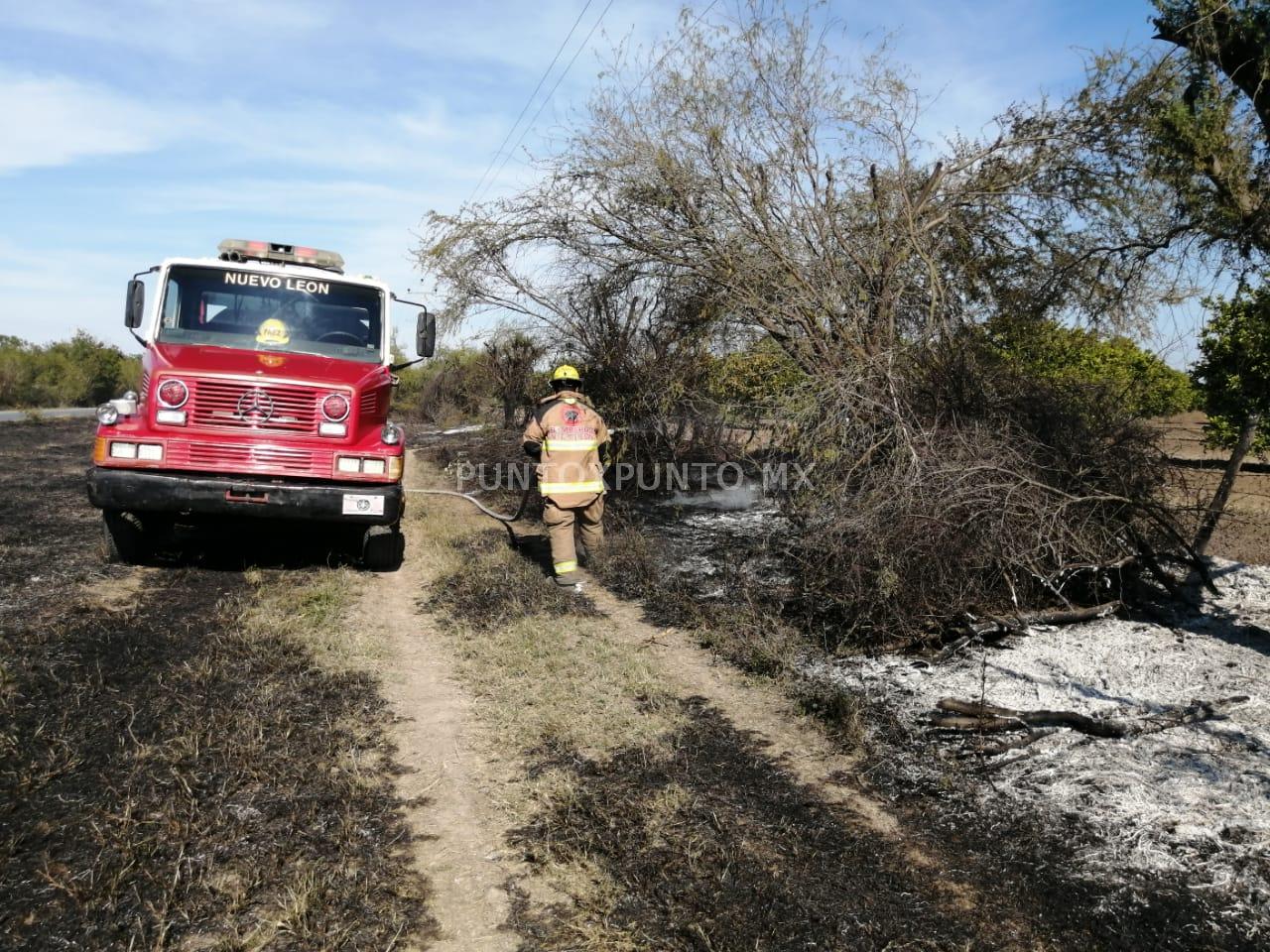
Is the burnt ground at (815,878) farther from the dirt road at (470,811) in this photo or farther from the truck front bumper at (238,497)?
the truck front bumper at (238,497)

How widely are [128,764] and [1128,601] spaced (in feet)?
19.8

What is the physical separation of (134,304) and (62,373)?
35.3 m

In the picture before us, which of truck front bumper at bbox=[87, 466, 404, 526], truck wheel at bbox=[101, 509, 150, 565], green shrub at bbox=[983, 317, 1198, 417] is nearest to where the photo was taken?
truck front bumper at bbox=[87, 466, 404, 526]

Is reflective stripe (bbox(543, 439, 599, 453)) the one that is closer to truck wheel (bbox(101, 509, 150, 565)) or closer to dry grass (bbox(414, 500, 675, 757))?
dry grass (bbox(414, 500, 675, 757))

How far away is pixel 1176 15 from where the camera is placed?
18.5ft

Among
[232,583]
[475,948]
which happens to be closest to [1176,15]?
[475,948]

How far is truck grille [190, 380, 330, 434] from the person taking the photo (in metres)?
6.53

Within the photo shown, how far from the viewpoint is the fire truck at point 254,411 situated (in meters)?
6.34

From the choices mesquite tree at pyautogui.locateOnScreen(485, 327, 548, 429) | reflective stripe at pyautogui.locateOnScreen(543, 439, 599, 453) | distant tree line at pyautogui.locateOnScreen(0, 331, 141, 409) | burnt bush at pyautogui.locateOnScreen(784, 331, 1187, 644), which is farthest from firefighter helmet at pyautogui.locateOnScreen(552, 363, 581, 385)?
distant tree line at pyautogui.locateOnScreen(0, 331, 141, 409)

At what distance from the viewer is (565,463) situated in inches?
295

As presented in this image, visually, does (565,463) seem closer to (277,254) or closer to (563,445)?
(563,445)

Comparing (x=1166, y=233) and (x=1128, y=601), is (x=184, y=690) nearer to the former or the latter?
(x=1128, y=601)

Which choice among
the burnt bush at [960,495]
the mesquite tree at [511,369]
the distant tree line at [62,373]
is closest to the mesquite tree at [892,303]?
the burnt bush at [960,495]

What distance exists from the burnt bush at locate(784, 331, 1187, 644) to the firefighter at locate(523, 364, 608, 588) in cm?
174
